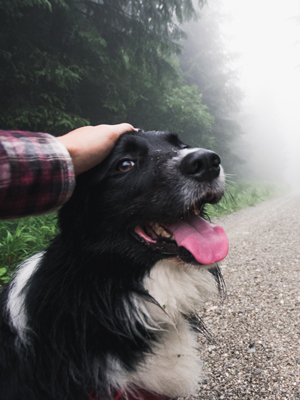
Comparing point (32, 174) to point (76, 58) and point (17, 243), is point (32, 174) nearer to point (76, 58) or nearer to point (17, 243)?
point (17, 243)

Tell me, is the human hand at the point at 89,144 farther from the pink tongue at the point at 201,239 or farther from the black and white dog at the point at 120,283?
the pink tongue at the point at 201,239

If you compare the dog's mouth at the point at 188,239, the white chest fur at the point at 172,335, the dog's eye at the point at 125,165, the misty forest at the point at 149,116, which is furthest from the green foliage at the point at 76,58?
the white chest fur at the point at 172,335

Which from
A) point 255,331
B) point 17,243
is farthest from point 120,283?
point 17,243

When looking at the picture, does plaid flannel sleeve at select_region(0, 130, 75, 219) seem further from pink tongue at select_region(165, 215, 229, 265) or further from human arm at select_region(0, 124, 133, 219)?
pink tongue at select_region(165, 215, 229, 265)

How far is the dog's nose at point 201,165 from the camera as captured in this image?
1.30m

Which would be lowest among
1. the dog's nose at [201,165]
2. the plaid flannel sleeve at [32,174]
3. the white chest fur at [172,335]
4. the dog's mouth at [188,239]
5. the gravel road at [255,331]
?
the gravel road at [255,331]

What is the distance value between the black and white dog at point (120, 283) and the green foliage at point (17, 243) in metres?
1.87

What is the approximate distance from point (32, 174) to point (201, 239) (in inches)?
34.4

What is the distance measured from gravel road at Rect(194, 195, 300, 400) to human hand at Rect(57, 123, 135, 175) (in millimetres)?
1676

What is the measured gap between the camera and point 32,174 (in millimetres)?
960

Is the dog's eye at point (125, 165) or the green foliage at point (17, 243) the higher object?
the dog's eye at point (125, 165)

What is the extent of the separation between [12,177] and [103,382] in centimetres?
106

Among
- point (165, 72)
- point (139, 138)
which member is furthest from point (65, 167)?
point (165, 72)

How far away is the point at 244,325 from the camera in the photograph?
92.6 inches
